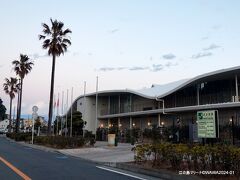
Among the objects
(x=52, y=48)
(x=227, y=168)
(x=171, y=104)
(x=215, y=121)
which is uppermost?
(x=52, y=48)

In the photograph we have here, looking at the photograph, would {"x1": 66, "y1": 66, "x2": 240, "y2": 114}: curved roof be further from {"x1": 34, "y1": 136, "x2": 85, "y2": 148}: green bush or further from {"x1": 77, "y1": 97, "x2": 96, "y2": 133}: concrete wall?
{"x1": 34, "y1": 136, "x2": 85, "y2": 148}: green bush

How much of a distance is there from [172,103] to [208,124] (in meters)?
38.3

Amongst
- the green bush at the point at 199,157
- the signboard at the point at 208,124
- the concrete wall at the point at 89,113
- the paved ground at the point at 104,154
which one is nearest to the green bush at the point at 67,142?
the paved ground at the point at 104,154

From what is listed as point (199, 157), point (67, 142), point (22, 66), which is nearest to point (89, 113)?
point (22, 66)

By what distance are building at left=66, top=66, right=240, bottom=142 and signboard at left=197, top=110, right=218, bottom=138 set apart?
638 inches

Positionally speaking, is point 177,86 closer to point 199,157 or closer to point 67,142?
point 67,142

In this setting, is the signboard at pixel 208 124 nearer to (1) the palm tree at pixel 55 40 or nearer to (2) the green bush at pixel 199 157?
(2) the green bush at pixel 199 157

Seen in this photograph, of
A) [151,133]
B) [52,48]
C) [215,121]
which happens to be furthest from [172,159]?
[52,48]

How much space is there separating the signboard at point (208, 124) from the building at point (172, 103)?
1621 centimetres

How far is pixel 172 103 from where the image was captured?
53219 mm

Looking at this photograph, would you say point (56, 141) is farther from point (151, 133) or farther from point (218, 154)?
point (218, 154)

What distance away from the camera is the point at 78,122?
6531cm

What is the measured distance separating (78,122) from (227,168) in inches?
2154

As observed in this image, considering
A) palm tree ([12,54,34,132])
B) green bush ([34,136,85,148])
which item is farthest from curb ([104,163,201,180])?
palm tree ([12,54,34,132])
